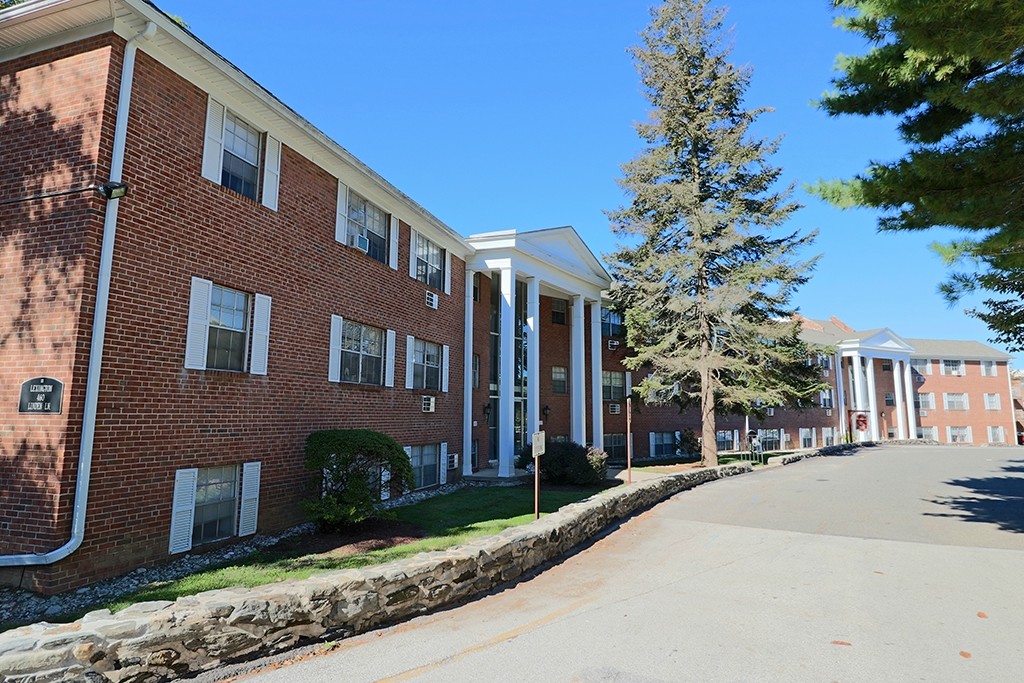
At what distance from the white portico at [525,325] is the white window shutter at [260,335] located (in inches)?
351

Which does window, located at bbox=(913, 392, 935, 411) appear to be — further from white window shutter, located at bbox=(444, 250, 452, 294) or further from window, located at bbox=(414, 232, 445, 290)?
window, located at bbox=(414, 232, 445, 290)

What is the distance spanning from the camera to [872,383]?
45688mm

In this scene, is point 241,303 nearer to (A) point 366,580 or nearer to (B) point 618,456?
(A) point 366,580

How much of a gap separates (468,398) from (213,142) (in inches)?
428

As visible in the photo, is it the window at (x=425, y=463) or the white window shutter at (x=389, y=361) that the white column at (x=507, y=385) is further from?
the white window shutter at (x=389, y=361)

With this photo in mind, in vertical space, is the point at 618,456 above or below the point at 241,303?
below

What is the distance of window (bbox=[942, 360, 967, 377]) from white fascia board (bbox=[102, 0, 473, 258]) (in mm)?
55133

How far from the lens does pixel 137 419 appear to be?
7371 millimetres

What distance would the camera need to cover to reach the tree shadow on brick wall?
11117mm

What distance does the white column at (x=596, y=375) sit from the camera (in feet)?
81.2

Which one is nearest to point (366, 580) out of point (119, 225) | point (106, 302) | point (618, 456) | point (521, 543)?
point (521, 543)

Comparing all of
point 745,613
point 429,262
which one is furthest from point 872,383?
point 745,613

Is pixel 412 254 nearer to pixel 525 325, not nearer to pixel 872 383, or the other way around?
pixel 525 325

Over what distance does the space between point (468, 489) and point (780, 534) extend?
26.9ft
